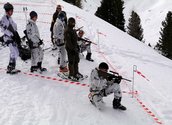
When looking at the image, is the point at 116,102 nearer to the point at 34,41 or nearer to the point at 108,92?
the point at 108,92

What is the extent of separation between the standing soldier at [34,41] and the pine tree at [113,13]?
32705 mm

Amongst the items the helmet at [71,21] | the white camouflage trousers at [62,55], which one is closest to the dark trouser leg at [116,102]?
the helmet at [71,21]

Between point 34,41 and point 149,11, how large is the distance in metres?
97.3

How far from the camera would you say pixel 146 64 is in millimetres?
15000

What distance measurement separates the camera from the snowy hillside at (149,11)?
8024 cm

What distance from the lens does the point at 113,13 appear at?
42.9 meters

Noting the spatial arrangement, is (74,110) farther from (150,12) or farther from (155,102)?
(150,12)

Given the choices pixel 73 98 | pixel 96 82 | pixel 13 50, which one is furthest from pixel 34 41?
pixel 96 82

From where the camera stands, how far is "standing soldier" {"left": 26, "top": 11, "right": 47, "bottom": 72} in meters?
9.93

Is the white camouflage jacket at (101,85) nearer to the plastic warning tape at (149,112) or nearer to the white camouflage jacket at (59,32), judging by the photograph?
the plastic warning tape at (149,112)

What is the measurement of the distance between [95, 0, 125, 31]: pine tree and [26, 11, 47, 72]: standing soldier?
32705mm

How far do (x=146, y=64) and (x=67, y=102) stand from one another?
7090mm

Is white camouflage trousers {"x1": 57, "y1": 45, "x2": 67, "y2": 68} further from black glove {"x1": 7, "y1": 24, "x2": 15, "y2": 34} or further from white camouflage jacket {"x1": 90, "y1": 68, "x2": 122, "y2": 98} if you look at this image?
white camouflage jacket {"x1": 90, "y1": 68, "x2": 122, "y2": 98}

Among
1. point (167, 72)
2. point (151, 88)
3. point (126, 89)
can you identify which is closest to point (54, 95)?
point (126, 89)
